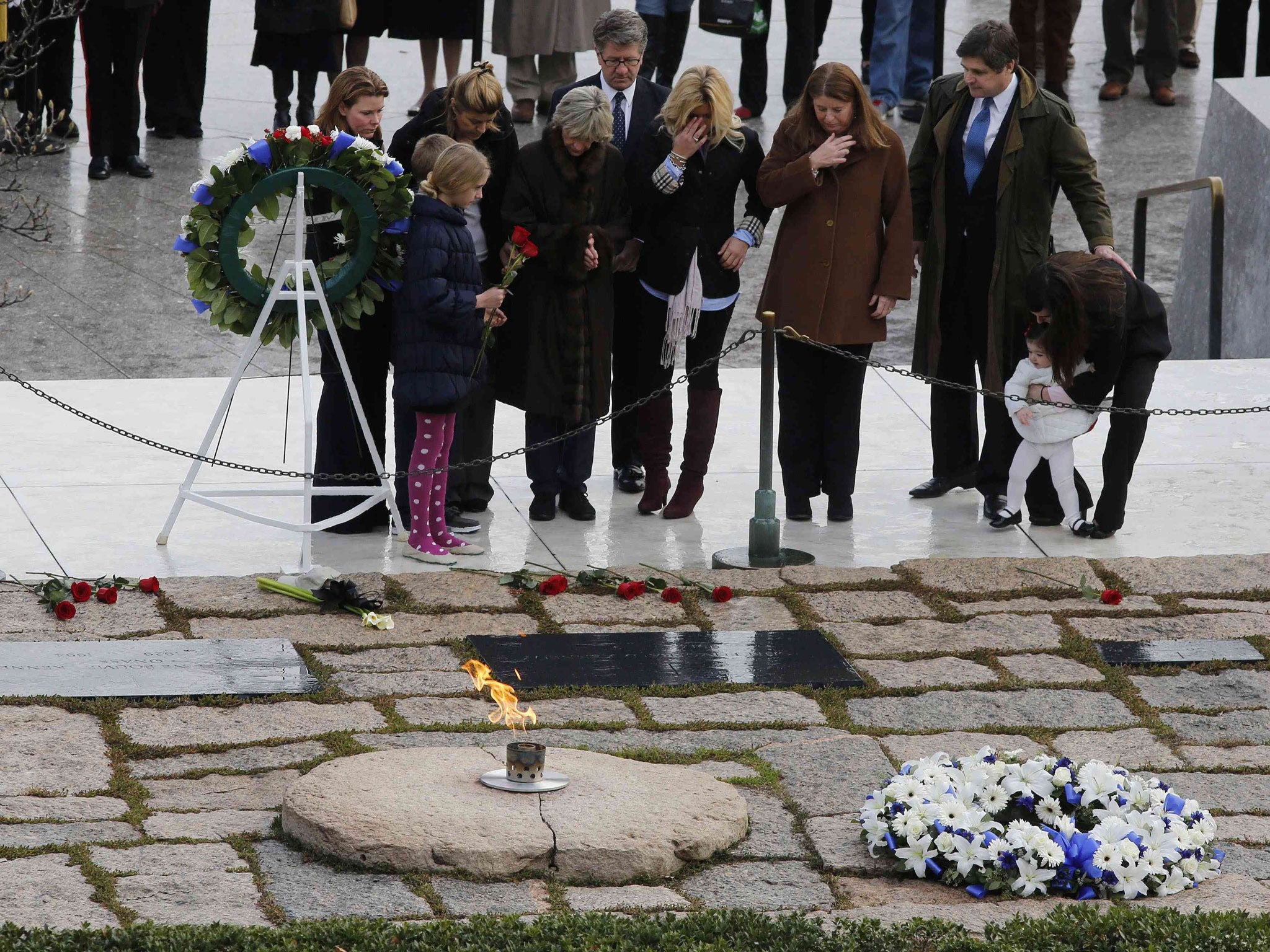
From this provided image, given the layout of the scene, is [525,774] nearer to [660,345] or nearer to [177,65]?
[660,345]

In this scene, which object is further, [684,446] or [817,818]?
[684,446]

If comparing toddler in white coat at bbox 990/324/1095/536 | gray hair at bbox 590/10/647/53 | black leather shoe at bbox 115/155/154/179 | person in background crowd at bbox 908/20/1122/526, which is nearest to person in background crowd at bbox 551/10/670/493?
gray hair at bbox 590/10/647/53

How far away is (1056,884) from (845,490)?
144 inches

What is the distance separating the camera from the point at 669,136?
7.85 meters

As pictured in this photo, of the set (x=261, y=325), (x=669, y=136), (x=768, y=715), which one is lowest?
(x=768, y=715)

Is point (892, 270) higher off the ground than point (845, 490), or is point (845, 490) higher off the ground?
point (892, 270)

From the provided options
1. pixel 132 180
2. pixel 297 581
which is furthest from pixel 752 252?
pixel 297 581

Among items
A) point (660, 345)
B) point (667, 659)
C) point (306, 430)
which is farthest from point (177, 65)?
point (667, 659)

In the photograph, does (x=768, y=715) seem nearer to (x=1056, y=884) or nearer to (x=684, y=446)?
(x=1056, y=884)

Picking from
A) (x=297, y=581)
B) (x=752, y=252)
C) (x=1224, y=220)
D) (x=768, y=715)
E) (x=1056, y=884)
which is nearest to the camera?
(x=1056, y=884)

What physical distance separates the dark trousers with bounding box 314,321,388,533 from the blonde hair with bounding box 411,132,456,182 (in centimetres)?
61

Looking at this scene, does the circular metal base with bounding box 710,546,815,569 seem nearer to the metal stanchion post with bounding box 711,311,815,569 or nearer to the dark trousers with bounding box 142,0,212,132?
the metal stanchion post with bounding box 711,311,815,569

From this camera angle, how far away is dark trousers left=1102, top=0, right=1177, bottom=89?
14.7 meters

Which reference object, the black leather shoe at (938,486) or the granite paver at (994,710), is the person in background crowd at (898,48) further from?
the granite paver at (994,710)
